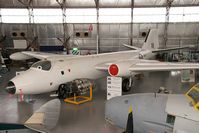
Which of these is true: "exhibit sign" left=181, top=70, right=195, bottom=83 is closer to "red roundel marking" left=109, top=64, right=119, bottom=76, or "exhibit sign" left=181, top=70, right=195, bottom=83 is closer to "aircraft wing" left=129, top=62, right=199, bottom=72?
"aircraft wing" left=129, top=62, right=199, bottom=72

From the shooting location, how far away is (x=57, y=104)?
756cm

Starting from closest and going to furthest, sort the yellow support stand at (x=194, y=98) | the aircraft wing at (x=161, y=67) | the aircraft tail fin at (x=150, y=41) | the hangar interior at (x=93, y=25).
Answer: the yellow support stand at (x=194, y=98), the aircraft wing at (x=161, y=67), the aircraft tail fin at (x=150, y=41), the hangar interior at (x=93, y=25)

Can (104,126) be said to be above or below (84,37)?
below

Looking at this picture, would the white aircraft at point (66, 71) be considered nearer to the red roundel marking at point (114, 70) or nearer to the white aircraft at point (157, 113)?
the red roundel marking at point (114, 70)

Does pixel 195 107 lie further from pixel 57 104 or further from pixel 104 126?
pixel 57 104

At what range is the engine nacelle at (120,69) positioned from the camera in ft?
33.7

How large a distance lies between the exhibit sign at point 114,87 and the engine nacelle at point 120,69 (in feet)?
1.60

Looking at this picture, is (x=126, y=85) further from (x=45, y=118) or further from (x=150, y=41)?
(x=45, y=118)

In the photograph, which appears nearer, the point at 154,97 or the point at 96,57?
the point at 154,97

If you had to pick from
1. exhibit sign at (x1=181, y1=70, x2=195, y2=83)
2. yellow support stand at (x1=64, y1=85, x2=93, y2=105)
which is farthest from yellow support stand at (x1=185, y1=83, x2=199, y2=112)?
exhibit sign at (x1=181, y1=70, x2=195, y2=83)

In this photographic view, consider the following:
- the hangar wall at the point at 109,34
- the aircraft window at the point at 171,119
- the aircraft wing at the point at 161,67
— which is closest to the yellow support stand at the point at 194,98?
the aircraft window at the point at 171,119

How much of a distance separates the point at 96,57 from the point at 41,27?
1295 centimetres

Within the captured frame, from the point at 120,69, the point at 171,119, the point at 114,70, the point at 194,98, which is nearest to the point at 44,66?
the point at 114,70

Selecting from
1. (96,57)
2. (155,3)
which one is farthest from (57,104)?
(155,3)
